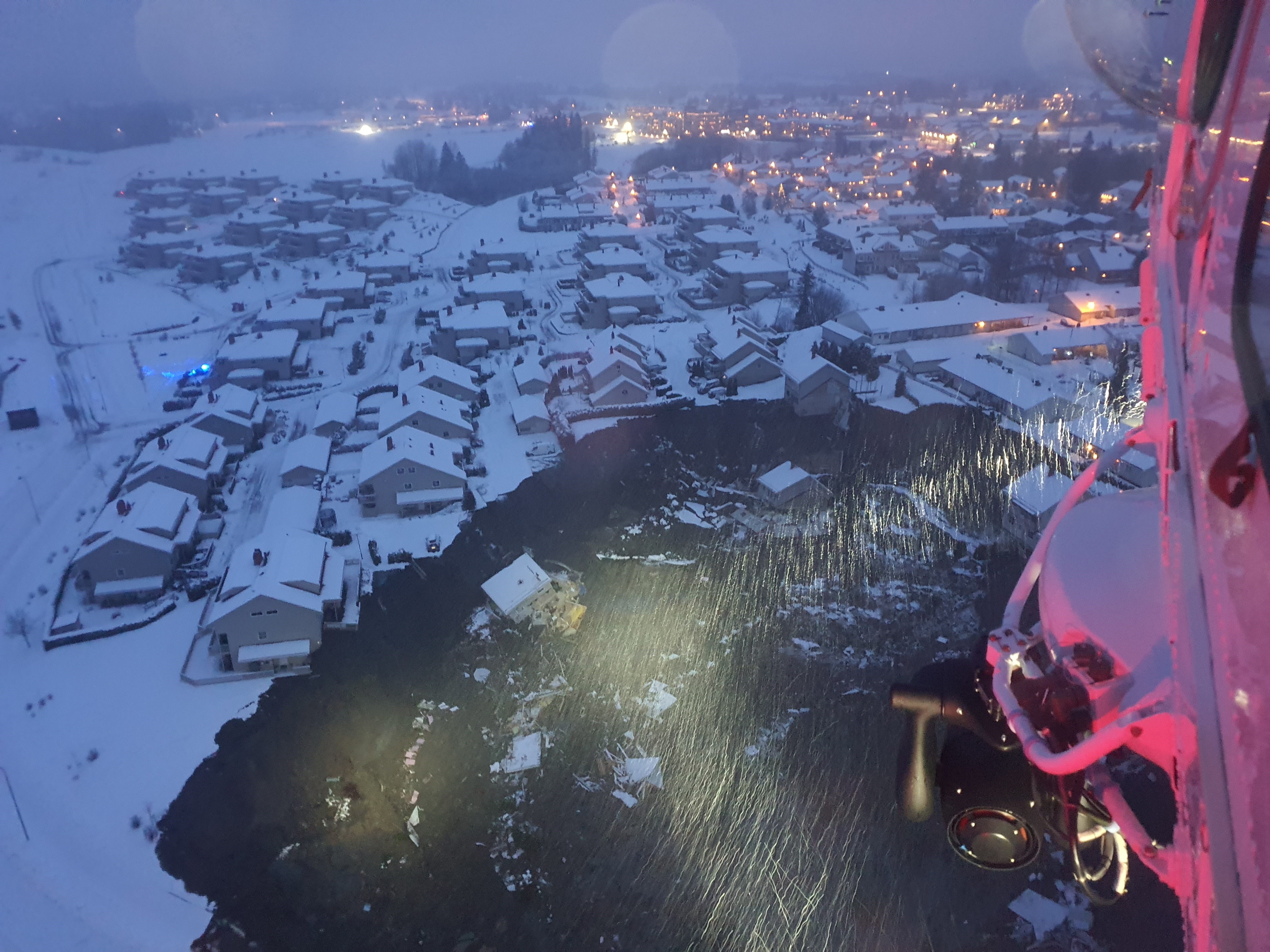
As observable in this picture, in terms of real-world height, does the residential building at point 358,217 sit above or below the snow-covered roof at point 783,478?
above

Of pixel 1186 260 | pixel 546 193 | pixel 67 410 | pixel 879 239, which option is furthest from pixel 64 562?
pixel 546 193

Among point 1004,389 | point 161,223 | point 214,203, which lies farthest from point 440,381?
point 214,203

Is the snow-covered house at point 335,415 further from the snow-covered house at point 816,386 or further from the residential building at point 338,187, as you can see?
the residential building at point 338,187

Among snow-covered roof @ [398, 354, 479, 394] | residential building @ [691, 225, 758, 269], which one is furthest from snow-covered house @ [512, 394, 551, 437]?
residential building @ [691, 225, 758, 269]

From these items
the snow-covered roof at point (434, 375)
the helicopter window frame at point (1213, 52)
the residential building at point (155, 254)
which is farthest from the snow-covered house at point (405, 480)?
the residential building at point (155, 254)

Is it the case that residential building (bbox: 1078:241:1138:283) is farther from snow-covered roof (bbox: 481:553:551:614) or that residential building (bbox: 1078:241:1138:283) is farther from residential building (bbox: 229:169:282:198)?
residential building (bbox: 229:169:282:198)

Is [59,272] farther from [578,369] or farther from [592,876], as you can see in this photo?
[592,876]
